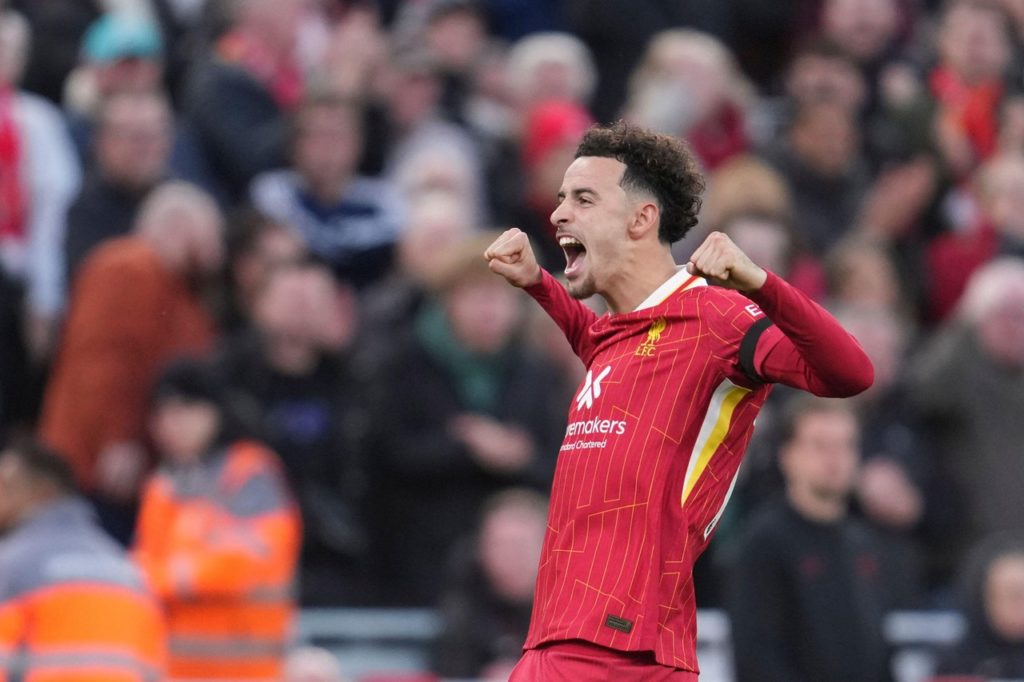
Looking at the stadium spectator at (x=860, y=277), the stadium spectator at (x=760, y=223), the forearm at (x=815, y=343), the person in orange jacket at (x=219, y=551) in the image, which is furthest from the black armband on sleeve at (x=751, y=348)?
the stadium spectator at (x=860, y=277)

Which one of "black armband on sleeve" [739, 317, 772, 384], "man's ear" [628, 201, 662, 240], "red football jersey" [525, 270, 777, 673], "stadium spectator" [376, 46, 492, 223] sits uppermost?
"stadium spectator" [376, 46, 492, 223]

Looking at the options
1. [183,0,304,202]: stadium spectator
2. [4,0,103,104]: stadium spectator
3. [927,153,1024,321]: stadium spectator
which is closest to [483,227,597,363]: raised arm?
[183,0,304,202]: stadium spectator

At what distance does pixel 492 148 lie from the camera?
35.4 feet

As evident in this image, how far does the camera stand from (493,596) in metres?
8.35

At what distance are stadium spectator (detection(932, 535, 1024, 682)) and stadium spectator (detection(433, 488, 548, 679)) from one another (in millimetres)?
1666

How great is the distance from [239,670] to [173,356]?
1655 mm

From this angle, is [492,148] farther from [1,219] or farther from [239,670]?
[239,670]

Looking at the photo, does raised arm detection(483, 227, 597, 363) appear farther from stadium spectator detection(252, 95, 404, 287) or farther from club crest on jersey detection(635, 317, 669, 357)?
stadium spectator detection(252, 95, 404, 287)

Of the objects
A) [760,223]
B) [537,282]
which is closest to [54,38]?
[760,223]

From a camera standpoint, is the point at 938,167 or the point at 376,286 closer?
the point at 376,286

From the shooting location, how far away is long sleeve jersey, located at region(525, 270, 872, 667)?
4.63 m

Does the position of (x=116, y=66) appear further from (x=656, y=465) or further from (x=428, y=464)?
(x=656, y=465)

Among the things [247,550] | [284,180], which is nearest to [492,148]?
[284,180]

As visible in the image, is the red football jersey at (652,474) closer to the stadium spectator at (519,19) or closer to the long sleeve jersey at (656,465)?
the long sleeve jersey at (656,465)
